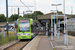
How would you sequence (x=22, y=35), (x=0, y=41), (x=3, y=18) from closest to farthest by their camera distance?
1. (x=0, y=41)
2. (x=22, y=35)
3. (x=3, y=18)

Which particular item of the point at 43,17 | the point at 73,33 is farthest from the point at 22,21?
the point at 73,33

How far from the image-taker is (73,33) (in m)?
29.3

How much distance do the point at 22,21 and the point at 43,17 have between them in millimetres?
8159

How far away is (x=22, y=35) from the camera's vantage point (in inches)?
789

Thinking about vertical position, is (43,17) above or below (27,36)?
above

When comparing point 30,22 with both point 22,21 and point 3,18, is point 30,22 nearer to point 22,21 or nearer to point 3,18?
point 22,21

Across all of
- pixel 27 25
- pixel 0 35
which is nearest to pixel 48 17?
pixel 27 25

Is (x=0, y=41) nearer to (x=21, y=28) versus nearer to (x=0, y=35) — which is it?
(x=0, y=35)

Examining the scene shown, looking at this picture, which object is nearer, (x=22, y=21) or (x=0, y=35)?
(x=0, y=35)

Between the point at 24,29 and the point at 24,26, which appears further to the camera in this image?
the point at 24,26

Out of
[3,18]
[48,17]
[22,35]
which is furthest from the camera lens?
[3,18]

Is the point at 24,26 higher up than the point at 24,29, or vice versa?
the point at 24,26

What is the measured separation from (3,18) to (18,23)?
6568 centimetres

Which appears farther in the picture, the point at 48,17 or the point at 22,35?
the point at 48,17
